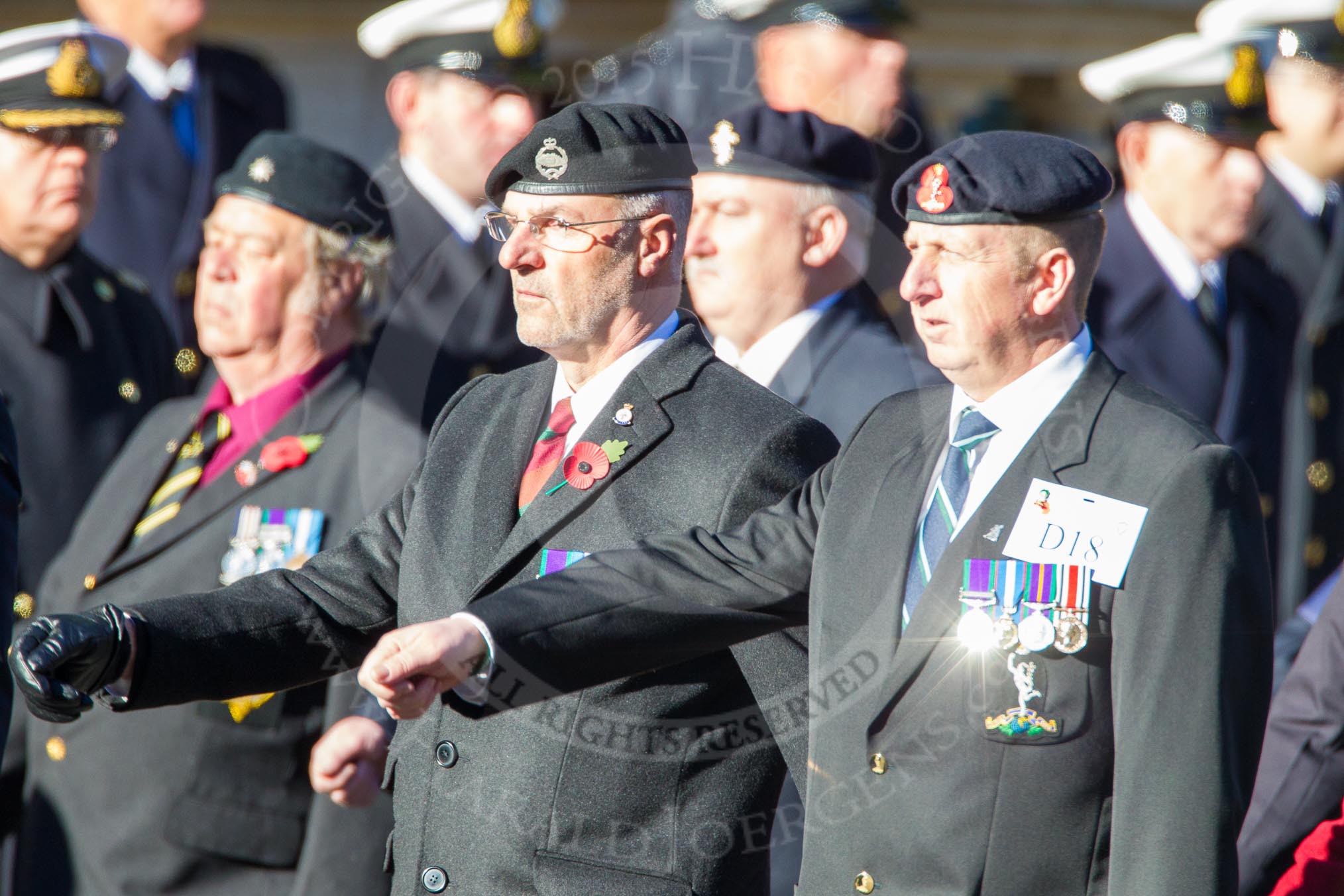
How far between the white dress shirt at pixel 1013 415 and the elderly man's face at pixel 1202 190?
2.62 m

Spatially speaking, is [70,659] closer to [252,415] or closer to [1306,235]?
[252,415]

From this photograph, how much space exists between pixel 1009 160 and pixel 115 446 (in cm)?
271

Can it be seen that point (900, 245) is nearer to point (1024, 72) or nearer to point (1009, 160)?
point (1009, 160)

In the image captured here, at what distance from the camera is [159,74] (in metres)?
5.70

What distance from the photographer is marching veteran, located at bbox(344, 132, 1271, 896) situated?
96.7 inches

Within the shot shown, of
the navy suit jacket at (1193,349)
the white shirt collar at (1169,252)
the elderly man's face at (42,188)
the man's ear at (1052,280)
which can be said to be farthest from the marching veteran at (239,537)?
the white shirt collar at (1169,252)

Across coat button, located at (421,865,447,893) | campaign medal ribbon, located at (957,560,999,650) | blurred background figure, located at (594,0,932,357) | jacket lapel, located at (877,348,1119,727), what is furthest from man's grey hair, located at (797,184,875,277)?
coat button, located at (421,865,447,893)

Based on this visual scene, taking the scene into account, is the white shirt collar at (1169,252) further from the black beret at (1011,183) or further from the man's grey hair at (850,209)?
the black beret at (1011,183)

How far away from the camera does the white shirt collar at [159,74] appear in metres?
5.67

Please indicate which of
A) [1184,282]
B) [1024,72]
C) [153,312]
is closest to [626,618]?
[153,312]

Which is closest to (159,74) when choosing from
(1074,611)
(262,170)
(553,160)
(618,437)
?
(262,170)

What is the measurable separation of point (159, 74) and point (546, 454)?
3240 mm

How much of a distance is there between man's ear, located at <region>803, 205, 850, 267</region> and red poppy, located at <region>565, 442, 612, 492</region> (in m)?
1.30

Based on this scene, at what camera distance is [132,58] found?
5.70m
